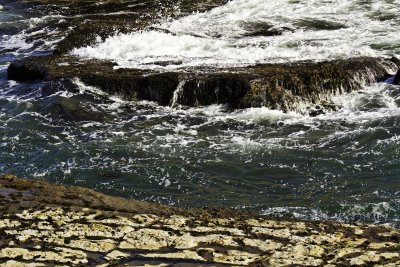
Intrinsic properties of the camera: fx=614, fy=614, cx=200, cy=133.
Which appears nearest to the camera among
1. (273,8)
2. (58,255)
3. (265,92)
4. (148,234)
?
(58,255)

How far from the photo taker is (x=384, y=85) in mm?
15477

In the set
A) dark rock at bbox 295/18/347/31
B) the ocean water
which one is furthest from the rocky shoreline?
dark rock at bbox 295/18/347/31

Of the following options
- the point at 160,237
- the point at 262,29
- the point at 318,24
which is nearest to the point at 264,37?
the point at 262,29

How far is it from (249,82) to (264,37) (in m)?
5.91

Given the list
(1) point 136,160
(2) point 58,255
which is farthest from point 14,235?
(1) point 136,160

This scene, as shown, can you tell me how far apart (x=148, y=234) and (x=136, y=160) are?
523cm

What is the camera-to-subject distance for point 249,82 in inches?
582

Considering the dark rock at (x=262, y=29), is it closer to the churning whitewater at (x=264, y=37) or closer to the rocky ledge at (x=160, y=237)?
the churning whitewater at (x=264, y=37)

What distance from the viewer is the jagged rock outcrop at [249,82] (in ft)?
48.1

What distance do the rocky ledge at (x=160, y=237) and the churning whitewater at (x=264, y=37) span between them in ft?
30.0

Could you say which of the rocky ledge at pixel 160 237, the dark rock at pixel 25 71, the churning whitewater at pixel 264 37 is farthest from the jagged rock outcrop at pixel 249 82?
the rocky ledge at pixel 160 237

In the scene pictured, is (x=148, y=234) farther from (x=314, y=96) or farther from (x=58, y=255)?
(x=314, y=96)

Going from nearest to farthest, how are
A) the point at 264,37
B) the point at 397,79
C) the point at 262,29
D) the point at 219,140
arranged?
the point at 219,140 → the point at 397,79 → the point at 264,37 → the point at 262,29

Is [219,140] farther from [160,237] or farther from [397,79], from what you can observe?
[160,237]
